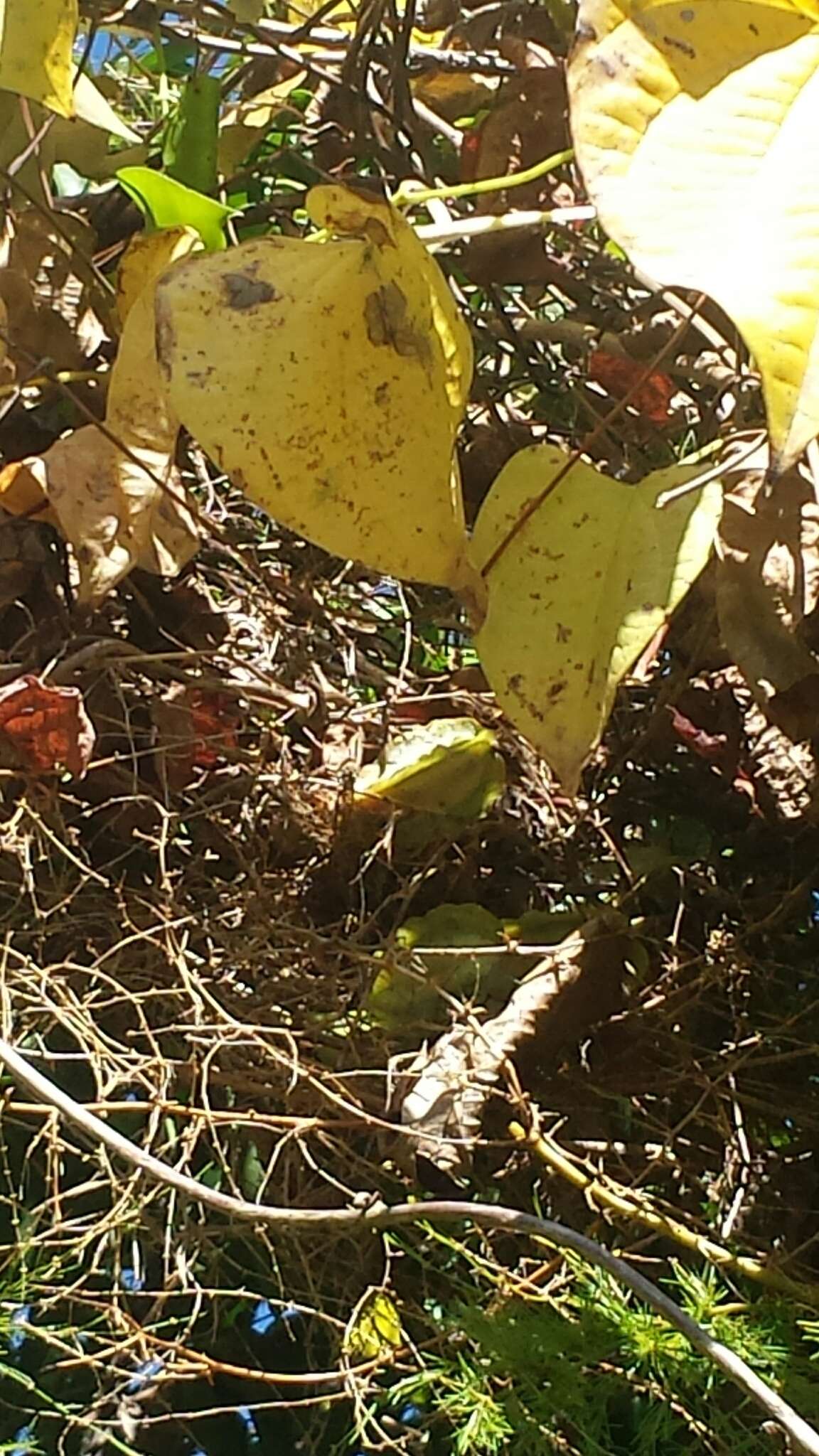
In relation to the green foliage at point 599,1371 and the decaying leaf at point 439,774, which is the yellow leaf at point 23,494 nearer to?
the decaying leaf at point 439,774

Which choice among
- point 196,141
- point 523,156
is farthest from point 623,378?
→ point 196,141

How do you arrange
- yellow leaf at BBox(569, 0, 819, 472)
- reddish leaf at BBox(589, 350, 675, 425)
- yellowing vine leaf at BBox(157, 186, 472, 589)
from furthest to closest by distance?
reddish leaf at BBox(589, 350, 675, 425), yellowing vine leaf at BBox(157, 186, 472, 589), yellow leaf at BBox(569, 0, 819, 472)

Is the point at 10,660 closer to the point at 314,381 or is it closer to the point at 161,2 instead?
the point at 314,381

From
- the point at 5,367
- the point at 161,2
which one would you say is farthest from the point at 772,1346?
the point at 161,2

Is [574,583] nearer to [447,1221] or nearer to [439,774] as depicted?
[439,774]

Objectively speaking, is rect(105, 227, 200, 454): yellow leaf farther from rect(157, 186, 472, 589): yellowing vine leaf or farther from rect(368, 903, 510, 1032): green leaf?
rect(368, 903, 510, 1032): green leaf

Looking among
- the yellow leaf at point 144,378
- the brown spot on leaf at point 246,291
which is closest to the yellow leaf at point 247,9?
the yellow leaf at point 144,378

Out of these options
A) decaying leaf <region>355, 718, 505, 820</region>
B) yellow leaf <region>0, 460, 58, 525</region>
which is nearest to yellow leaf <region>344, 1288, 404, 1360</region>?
decaying leaf <region>355, 718, 505, 820</region>
